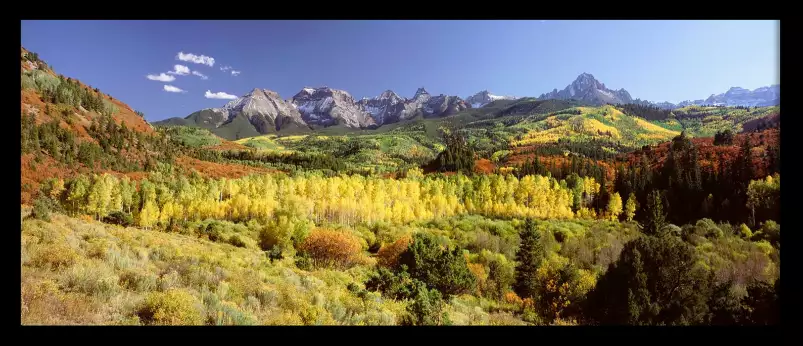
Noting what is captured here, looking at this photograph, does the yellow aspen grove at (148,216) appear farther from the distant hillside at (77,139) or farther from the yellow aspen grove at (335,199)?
the distant hillside at (77,139)

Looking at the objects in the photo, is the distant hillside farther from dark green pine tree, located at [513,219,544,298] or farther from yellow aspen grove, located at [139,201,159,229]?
dark green pine tree, located at [513,219,544,298]

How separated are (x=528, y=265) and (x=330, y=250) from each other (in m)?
12.7

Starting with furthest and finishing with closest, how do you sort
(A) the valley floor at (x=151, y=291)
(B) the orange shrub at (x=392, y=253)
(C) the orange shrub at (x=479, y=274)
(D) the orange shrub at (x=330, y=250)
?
(B) the orange shrub at (x=392, y=253)
(D) the orange shrub at (x=330, y=250)
(C) the orange shrub at (x=479, y=274)
(A) the valley floor at (x=151, y=291)

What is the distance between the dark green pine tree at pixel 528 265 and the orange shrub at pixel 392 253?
25.2 ft

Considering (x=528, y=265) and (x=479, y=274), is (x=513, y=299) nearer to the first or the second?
(x=528, y=265)

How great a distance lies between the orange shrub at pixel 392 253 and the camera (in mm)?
23917

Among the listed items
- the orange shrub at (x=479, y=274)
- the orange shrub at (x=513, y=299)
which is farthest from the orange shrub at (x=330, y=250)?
the orange shrub at (x=513, y=299)

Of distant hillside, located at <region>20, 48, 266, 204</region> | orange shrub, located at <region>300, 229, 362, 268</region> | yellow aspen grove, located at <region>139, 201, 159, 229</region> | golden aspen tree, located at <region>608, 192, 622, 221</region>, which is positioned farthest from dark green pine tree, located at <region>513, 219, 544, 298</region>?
distant hillside, located at <region>20, 48, 266, 204</region>

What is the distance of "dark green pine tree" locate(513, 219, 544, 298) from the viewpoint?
19711mm

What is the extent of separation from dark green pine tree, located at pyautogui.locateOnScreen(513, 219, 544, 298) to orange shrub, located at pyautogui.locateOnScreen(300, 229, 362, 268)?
10.2 meters

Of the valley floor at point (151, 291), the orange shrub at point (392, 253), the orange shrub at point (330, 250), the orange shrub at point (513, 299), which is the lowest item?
the orange shrub at point (513, 299)

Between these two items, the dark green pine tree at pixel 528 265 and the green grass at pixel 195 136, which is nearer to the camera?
the dark green pine tree at pixel 528 265

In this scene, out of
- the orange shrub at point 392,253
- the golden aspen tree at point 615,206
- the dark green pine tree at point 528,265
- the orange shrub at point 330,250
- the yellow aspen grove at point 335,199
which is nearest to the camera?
the dark green pine tree at point 528,265

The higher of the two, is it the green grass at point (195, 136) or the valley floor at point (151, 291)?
the green grass at point (195, 136)
